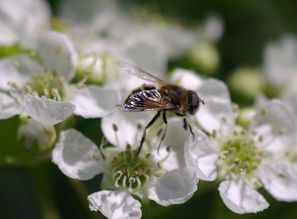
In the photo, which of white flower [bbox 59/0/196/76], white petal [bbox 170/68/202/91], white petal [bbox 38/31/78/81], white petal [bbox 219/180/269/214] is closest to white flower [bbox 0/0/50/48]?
white flower [bbox 59/0/196/76]

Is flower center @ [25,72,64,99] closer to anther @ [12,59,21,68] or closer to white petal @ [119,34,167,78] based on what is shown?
anther @ [12,59,21,68]

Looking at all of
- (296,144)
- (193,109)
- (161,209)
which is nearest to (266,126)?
(296,144)

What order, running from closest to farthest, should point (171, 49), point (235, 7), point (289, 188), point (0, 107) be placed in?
point (0, 107) → point (289, 188) → point (171, 49) → point (235, 7)

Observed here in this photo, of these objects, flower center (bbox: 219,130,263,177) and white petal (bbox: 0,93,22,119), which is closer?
white petal (bbox: 0,93,22,119)

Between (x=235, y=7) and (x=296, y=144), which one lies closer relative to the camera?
(x=296, y=144)

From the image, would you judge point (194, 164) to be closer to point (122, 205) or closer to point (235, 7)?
point (122, 205)

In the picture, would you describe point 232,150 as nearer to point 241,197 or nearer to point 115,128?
point 241,197
